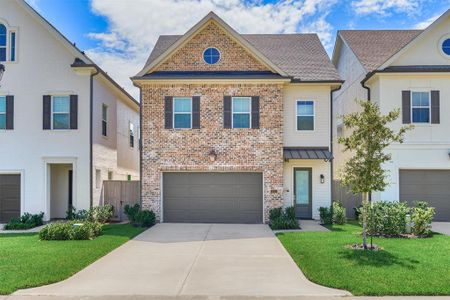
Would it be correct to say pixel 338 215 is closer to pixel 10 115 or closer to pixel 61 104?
pixel 61 104

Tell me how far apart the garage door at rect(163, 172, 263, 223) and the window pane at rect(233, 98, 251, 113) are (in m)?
2.74

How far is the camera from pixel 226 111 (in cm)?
1659

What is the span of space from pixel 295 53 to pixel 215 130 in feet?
21.4

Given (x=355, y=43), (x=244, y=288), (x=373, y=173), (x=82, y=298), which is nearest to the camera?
(x=82, y=298)

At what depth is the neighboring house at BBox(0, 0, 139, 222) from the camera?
16.5m

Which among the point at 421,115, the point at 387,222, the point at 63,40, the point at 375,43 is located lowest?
the point at 387,222

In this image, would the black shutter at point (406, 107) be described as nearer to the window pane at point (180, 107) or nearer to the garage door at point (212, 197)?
the garage door at point (212, 197)

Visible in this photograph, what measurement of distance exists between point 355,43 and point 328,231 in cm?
1187

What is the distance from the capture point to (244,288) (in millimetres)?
7422

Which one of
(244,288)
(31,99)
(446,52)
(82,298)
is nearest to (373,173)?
(244,288)

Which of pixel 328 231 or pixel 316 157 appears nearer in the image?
pixel 328 231

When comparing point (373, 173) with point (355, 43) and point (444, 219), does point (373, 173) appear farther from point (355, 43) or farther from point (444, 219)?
point (355, 43)

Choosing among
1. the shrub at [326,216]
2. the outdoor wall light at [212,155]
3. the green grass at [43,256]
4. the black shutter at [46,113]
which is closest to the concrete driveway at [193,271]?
the green grass at [43,256]

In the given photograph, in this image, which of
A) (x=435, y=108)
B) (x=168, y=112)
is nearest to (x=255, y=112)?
(x=168, y=112)
